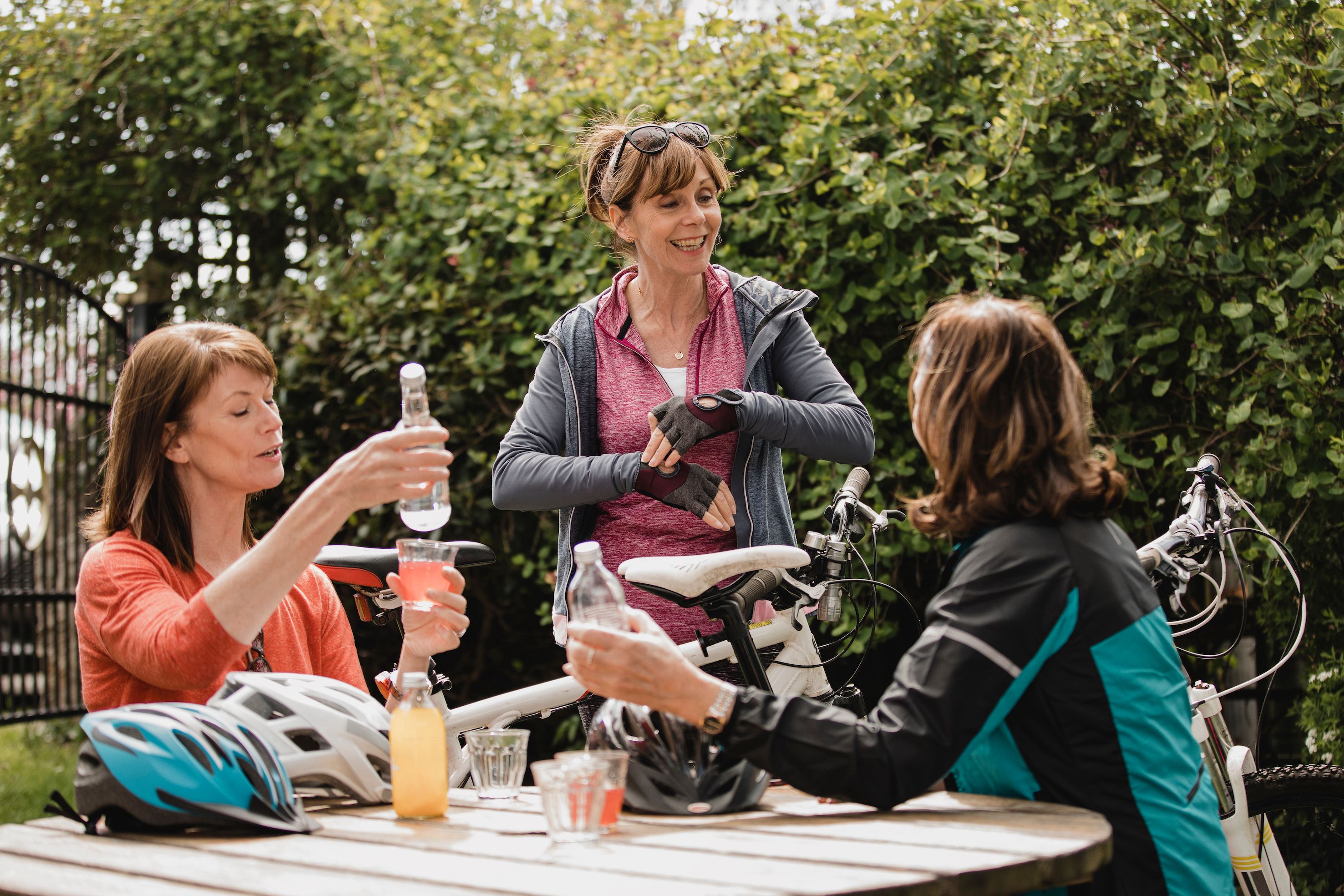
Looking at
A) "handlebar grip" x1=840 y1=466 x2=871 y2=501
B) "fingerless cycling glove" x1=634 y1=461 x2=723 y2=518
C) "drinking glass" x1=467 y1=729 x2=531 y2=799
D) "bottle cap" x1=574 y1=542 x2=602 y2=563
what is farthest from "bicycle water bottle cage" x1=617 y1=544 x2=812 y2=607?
"bottle cap" x1=574 y1=542 x2=602 y2=563

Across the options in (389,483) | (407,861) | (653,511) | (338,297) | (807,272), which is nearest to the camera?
(407,861)

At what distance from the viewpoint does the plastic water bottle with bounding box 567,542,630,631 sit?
1.80 metres

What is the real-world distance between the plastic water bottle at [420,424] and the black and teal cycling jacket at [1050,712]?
72 centimetres

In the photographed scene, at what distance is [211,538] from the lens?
96.3 inches

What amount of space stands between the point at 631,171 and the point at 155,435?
3.93ft

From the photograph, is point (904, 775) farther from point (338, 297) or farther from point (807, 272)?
point (338, 297)

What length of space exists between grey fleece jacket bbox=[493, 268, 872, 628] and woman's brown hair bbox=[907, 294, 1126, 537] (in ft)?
2.53

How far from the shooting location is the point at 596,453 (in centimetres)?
285

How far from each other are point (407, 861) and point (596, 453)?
4.65 feet

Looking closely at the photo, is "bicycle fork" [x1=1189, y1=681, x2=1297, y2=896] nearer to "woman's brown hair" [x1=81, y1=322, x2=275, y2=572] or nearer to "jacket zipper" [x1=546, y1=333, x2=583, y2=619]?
"jacket zipper" [x1=546, y1=333, x2=583, y2=619]

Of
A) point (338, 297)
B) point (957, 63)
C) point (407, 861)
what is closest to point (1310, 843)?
point (957, 63)

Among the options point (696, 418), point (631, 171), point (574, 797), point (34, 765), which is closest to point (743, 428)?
point (696, 418)

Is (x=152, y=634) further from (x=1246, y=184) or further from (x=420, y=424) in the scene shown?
(x=1246, y=184)

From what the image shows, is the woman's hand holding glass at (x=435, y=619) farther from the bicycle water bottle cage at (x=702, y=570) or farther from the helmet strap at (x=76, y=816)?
the helmet strap at (x=76, y=816)
